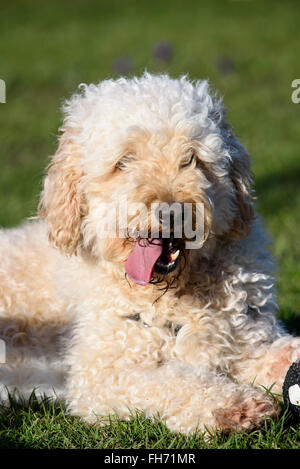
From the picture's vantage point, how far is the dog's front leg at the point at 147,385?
3.52m

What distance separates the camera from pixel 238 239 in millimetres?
4102

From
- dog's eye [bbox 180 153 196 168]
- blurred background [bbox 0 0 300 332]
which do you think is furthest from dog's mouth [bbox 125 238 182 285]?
blurred background [bbox 0 0 300 332]

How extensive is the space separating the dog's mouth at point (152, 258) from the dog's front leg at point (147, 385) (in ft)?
1.25

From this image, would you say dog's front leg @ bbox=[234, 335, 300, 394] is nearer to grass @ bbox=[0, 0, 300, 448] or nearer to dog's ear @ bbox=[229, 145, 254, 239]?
grass @ bbox=[0, 0, 300, 448]

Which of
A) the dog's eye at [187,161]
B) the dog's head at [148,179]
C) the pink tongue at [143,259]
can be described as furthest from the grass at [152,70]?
the dog's eye at [187,161]

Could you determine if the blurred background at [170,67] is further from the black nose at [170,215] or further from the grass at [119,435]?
the black nose at [170,215]

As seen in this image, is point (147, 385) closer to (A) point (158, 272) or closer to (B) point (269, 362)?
(A) point (158, 272)

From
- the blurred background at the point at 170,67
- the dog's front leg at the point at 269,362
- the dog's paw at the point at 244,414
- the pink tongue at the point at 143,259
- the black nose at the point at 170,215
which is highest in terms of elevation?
the blurred background at the point at 170,67

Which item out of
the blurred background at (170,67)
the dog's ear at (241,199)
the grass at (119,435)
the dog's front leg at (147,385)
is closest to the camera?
the grass at (119,435)

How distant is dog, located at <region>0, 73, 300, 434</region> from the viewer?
12.0 feet

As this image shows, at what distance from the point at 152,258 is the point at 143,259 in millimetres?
59

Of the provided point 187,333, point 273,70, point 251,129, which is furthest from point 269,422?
point 273,70

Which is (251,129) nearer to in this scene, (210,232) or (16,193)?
(16,193)

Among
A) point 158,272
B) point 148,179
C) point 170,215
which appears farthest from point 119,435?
point 148,179
